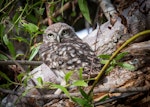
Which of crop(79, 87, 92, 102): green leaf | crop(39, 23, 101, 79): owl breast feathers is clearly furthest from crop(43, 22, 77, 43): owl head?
crop(79, 87, 92, 102): green leaf

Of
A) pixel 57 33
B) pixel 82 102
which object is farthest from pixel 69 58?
pixel 82 102

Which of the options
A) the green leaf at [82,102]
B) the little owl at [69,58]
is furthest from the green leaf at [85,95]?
the little owl at [69,58]

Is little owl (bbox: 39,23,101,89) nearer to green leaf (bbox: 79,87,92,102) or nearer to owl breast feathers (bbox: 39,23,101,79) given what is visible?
owl breast feathers (bbox: 39,23,101,79)

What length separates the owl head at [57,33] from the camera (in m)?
2.83

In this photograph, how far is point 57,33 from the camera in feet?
9.46

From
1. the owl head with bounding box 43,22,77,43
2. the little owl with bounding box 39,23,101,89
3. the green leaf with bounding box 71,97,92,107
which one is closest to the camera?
the green leaf with bounding box 71,97,92,107

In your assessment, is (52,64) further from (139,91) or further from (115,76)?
(139,91)

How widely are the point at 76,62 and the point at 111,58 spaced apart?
756 millimetres

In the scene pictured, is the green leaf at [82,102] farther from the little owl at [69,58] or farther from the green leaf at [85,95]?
the little owl at [69,58]

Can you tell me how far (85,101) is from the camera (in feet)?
4.27

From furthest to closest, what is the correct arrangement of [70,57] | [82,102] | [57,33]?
1. [57,33]
2. [70,57]
3. [82,102]

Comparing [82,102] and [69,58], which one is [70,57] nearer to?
[69,58]

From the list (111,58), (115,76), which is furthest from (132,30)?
(111,58)

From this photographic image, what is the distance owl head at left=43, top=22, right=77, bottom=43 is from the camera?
2828 millimetres
